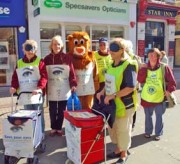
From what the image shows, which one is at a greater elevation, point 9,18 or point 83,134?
point 9,18

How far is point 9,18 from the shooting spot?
994 centimetres

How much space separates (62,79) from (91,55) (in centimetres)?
74

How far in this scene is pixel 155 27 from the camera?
15078 millimetres

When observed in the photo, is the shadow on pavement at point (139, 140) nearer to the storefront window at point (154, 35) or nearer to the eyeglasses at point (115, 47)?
the eyeglasses at point (115, 47)

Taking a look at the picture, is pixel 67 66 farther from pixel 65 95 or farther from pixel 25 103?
pixel 25 103

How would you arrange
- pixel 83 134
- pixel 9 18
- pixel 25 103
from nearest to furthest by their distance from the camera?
pixel 83 134, pixel 25 103, pixel 9 18

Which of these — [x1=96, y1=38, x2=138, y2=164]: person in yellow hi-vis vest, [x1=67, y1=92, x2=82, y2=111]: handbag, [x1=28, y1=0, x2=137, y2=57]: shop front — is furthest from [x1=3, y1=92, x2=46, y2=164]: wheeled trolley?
[x1=28, y1=0, x2=137, y2=57]: shop front

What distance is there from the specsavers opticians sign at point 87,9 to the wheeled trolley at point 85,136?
7759 mm

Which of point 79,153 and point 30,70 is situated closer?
point 79,153

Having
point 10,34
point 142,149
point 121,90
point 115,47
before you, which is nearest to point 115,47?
point 115,47

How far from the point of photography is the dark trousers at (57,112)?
195 inches

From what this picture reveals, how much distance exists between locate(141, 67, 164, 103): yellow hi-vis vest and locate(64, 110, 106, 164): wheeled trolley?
1553 mm

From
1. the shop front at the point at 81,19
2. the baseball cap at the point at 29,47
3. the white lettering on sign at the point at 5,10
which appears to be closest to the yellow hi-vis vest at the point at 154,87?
the baseball cap at the point at 29,47

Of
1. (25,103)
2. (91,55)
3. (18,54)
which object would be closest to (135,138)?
(91,55)
